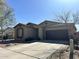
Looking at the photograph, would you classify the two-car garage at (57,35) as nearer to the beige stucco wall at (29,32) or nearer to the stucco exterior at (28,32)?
the beige stucco wall at (29,32)

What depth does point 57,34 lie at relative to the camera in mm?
25250

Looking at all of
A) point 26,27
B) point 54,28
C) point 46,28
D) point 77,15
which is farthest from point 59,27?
point 77,15

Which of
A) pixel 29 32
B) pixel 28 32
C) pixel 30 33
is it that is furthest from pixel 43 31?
pixel 28 32

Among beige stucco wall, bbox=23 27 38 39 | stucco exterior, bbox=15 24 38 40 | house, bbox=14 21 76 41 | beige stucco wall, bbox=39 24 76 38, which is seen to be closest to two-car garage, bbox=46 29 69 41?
house, bbox=14 21 76 41

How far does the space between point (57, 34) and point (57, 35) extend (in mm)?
179

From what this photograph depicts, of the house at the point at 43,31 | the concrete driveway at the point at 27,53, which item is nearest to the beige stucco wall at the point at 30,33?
the house at the point at 43,31

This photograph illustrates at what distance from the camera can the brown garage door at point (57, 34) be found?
79.4ft

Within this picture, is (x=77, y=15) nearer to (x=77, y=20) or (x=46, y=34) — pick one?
(x=77, y=20)

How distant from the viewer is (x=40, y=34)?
2659cm

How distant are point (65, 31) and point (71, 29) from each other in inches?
52.0

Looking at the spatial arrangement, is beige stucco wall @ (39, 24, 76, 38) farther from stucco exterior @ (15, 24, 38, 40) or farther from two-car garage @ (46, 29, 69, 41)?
stucco exterior @ (15, 24, 38, 40)

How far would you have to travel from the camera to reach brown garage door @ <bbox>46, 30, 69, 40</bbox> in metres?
24.2

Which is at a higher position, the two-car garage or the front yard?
the two-car garage

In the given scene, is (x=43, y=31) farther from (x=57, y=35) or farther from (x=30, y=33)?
(x=57, y=35)
